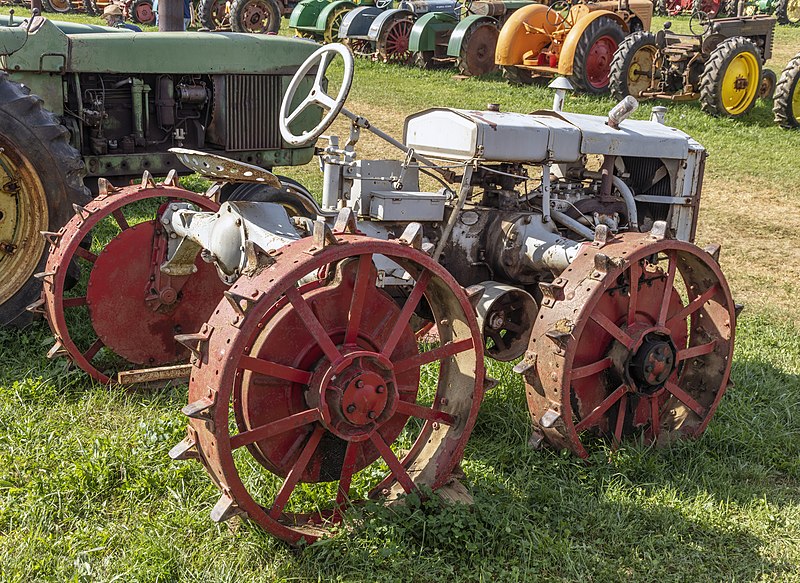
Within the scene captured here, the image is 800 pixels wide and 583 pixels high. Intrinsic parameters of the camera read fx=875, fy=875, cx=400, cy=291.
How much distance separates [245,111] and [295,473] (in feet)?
14.8

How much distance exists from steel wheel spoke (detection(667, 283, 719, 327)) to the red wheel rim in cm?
1047

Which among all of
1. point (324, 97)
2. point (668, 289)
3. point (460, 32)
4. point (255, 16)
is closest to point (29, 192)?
point (324, 97)

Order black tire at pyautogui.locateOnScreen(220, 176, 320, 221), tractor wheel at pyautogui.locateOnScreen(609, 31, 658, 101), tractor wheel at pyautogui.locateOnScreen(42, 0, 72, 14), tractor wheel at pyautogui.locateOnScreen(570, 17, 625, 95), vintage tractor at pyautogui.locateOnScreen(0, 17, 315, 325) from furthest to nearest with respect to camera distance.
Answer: tractor wheel at pyautogui.locateOnScreen(42, 0, 72, 14) < tractor wheel at pyautogui.locateOnScreen(570, 17, 625, 95) < tractor wheel at pyautogui.locateOnScreen(609, 31, 658, 101) < vintage tractor at pyautogui.locateOnScreen(0, 17, 315, 325) < black tire at pyautogui.locateOnScreen(220, 176, 320, 221)

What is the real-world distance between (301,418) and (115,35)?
4534mm

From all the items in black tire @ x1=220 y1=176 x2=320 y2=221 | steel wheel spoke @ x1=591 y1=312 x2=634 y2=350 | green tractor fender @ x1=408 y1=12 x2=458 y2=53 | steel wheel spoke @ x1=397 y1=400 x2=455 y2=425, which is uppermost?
green tractor fender @ x1=408 y1=12 x2=458 y2=53

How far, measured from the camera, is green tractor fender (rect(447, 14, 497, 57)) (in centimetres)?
1630

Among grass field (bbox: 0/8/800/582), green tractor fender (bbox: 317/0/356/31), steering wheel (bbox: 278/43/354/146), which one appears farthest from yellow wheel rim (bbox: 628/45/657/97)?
steering wheel (bbox: 278/43/354/146)

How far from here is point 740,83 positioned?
44.9 ft

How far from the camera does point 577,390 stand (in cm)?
401

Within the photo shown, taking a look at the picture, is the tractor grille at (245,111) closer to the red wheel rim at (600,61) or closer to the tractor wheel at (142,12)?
the red wheel rim at (600,61)

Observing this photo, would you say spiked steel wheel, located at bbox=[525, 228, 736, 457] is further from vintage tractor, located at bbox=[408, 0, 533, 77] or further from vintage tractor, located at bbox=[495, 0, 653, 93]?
vintage tractor, located at bbox=[408, 0, 533, 77]

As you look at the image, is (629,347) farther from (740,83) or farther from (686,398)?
(740,83)

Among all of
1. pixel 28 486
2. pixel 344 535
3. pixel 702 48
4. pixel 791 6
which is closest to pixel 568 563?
pixel 344 535

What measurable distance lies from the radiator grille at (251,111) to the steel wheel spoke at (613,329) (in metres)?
4.08
